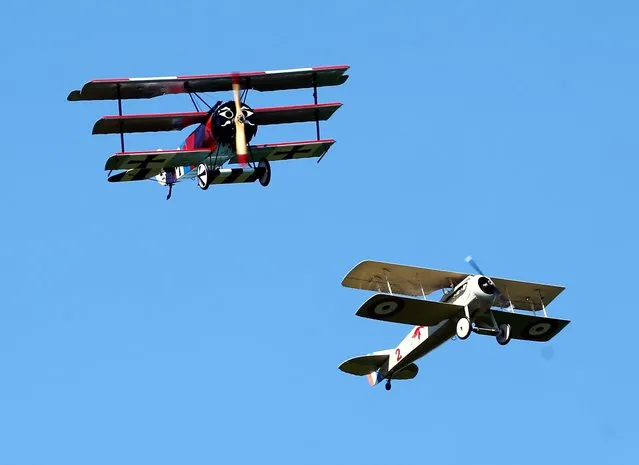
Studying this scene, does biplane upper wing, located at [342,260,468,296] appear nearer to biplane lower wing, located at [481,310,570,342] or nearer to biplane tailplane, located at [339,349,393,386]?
biplane lower wing, located at [481,310,570,342]

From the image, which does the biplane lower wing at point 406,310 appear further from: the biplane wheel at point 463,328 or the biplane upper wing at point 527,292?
the biplane upper wing at point 527,292

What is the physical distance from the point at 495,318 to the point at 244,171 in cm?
683

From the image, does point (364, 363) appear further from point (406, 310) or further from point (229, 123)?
point (229, 123)

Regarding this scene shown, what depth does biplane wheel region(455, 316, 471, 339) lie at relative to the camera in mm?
49750

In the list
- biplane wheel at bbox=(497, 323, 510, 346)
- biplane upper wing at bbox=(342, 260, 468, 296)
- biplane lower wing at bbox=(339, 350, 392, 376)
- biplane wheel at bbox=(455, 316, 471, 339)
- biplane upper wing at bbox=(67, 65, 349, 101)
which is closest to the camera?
biplane wheel at bbox=(455, 316, 471, 339)

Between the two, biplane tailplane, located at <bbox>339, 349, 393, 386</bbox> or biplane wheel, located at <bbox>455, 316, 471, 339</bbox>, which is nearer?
biplane wheel, located at <bbox>455, 316, 471, 339</bbox>

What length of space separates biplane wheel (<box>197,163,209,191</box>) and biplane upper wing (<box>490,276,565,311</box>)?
22.1ft

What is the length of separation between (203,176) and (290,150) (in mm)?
2375

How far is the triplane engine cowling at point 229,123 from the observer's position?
5275 centimetres

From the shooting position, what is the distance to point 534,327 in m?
53.1

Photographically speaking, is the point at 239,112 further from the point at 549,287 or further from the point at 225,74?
the point at 549,287

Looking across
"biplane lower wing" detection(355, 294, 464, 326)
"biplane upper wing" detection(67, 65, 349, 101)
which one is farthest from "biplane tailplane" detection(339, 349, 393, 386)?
"biplane upper wing" detection(67, 65, 349, 101)

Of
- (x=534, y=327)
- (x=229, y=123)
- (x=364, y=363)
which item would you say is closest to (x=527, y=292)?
(x=534, y=327)

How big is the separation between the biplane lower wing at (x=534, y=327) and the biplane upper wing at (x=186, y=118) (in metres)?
6.87
